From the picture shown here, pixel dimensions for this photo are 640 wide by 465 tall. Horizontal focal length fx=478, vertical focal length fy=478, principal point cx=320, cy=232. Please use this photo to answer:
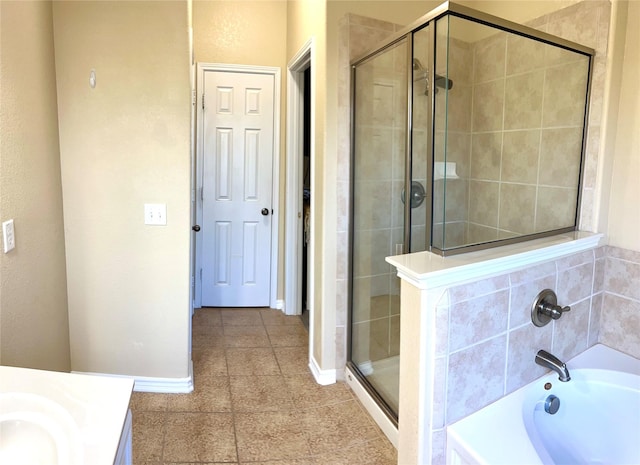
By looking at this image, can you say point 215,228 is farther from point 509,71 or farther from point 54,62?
point 509,71

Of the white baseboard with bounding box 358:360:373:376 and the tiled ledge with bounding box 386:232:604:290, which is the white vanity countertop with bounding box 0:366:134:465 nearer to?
the tiled ledge with bounding box 386:232:604:290

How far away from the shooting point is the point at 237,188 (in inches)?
162

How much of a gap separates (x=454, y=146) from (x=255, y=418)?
167cm

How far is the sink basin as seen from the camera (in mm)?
979

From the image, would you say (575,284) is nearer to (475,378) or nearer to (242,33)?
(475,378)

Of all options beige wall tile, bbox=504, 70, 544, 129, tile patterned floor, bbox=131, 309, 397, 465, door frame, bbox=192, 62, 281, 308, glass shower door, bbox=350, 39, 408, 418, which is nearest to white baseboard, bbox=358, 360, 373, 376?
glass shower door, bbox=350, 39, 408, 418

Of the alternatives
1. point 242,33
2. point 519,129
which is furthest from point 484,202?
point 242,33

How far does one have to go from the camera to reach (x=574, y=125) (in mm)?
2209

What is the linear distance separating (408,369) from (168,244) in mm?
1531

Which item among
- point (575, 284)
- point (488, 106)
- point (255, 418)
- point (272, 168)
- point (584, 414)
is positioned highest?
point (488, 106)

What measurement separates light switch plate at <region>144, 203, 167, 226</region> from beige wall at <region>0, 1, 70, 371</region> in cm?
42

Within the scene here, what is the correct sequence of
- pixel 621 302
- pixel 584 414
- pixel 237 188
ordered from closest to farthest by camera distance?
pixel 584 414, pixel 621 302, pixel 237 188

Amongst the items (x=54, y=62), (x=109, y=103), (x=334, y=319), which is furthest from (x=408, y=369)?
(x=54, y=62)

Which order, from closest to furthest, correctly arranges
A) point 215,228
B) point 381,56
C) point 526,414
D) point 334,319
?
point 526,414 < point 381,56 < point 334,319 < point 215,228
